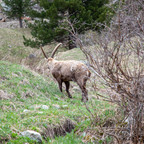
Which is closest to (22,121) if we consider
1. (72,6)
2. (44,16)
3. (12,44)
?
(72,6)

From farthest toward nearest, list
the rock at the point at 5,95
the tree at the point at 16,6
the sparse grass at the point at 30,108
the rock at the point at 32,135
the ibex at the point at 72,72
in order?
1. the tree at the point at 16,6
2. the ibex at the point at 72,72
3. the rock at the point at 5,95
4. the sparse grass at the point at 30,108
5. the rock at the point at 32,135

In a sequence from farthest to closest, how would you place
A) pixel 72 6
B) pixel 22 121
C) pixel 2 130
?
pixel 72 6 → pixel 22 121 → pixel 2 130

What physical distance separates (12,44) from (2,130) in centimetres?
2503

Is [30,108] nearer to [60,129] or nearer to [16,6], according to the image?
[60,129]

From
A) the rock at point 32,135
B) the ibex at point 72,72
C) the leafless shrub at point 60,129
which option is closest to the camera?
the rock at point 32,135

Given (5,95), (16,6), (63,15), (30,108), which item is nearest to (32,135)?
(30,108)

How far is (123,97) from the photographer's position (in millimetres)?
4438

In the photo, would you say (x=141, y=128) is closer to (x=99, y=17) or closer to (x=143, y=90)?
(x=143, y=90)

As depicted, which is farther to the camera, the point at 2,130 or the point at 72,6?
the point at 72,6

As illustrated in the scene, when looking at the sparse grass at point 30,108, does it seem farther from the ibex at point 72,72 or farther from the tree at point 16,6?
the tree at point 16,6

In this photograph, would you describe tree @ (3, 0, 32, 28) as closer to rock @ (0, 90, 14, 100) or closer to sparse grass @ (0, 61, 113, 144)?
sparse grass @ (0, 61, 113, 144)

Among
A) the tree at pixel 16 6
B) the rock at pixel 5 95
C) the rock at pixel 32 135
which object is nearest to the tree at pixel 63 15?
the rock at pixel 5 95

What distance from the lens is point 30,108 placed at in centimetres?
660

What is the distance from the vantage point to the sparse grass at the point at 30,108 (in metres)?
5.10
